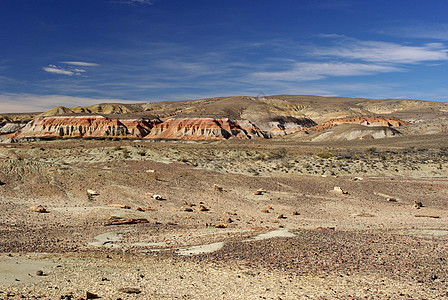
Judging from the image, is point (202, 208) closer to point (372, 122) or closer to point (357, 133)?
point (357, 133)

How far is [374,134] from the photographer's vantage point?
69750mm

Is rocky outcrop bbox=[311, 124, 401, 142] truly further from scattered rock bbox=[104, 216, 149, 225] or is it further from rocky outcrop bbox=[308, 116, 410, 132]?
scattered rock bbox=[104, 216, 149, 225]

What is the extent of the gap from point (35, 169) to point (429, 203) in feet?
73.8

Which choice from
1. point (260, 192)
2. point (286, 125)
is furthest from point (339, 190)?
point (286, 125)

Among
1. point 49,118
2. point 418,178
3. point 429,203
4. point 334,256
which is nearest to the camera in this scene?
point 334,256

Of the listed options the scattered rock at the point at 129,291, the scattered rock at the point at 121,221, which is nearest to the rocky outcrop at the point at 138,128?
the scattered rock at the point at 121,221

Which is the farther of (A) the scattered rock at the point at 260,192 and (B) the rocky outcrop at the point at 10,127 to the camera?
(B) the rocky outcrop at the point at 10,127

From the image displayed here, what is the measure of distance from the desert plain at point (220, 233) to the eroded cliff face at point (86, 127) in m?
67.1

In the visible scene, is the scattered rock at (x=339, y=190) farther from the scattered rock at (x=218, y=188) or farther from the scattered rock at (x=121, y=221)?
the scattered rock at (x=121, y=221)

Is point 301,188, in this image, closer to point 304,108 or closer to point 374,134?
point 374,134

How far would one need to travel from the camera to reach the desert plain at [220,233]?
7.11 metres

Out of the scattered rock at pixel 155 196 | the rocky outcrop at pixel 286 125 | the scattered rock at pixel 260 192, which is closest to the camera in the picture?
the scattered rock at pixel 155 196

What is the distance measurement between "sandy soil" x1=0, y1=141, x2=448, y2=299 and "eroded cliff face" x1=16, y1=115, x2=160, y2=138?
7099 centimetres

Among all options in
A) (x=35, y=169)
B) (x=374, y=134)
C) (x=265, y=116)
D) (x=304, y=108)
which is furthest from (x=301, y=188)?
(x=304, y=108)
